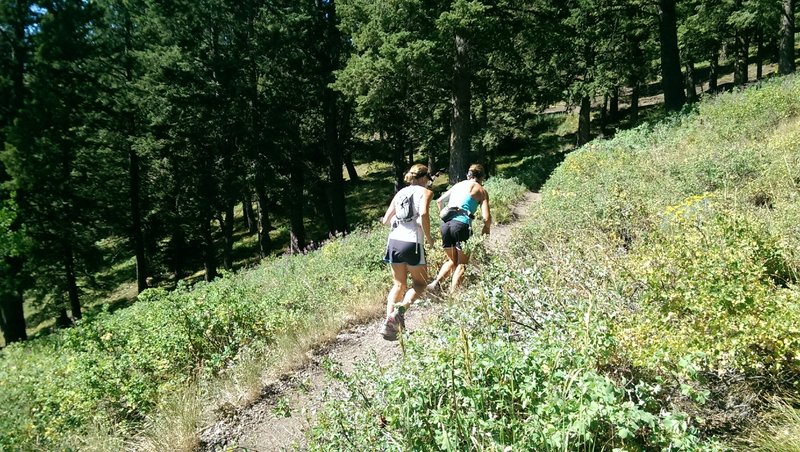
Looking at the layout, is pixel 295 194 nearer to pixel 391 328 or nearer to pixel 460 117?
pixel 460 117

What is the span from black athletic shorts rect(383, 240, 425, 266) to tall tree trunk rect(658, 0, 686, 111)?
15155mm

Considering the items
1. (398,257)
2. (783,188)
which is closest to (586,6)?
(783,188)

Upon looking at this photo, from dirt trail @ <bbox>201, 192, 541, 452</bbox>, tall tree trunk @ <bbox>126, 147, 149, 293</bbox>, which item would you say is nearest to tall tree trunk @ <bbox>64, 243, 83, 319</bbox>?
tall tree trunk @ <bbox>126, 147, 149, 293</bbox>

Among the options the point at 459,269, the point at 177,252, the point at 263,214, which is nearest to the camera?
the point at 459,269

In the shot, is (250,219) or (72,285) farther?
(250,219)

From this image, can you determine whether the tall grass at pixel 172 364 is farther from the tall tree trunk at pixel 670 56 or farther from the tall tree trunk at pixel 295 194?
the tall tree trunk at pixel 295 194

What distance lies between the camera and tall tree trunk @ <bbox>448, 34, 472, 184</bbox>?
49.3 feet

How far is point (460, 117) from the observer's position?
1542 centimetres

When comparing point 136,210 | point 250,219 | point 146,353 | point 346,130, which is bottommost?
point 250,219

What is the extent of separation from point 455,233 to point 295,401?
8.76ft

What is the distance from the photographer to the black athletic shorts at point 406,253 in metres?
Answer: 4.80

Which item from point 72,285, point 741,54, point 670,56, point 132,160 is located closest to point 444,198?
point 670,56

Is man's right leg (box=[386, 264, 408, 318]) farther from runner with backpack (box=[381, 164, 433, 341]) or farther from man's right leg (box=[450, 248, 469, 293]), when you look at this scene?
man's right leg (box=[450, 248, 469, 293])

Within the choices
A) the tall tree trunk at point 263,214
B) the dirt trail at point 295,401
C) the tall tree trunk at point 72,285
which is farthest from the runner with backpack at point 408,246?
the tall tree trunk at point 72,285
